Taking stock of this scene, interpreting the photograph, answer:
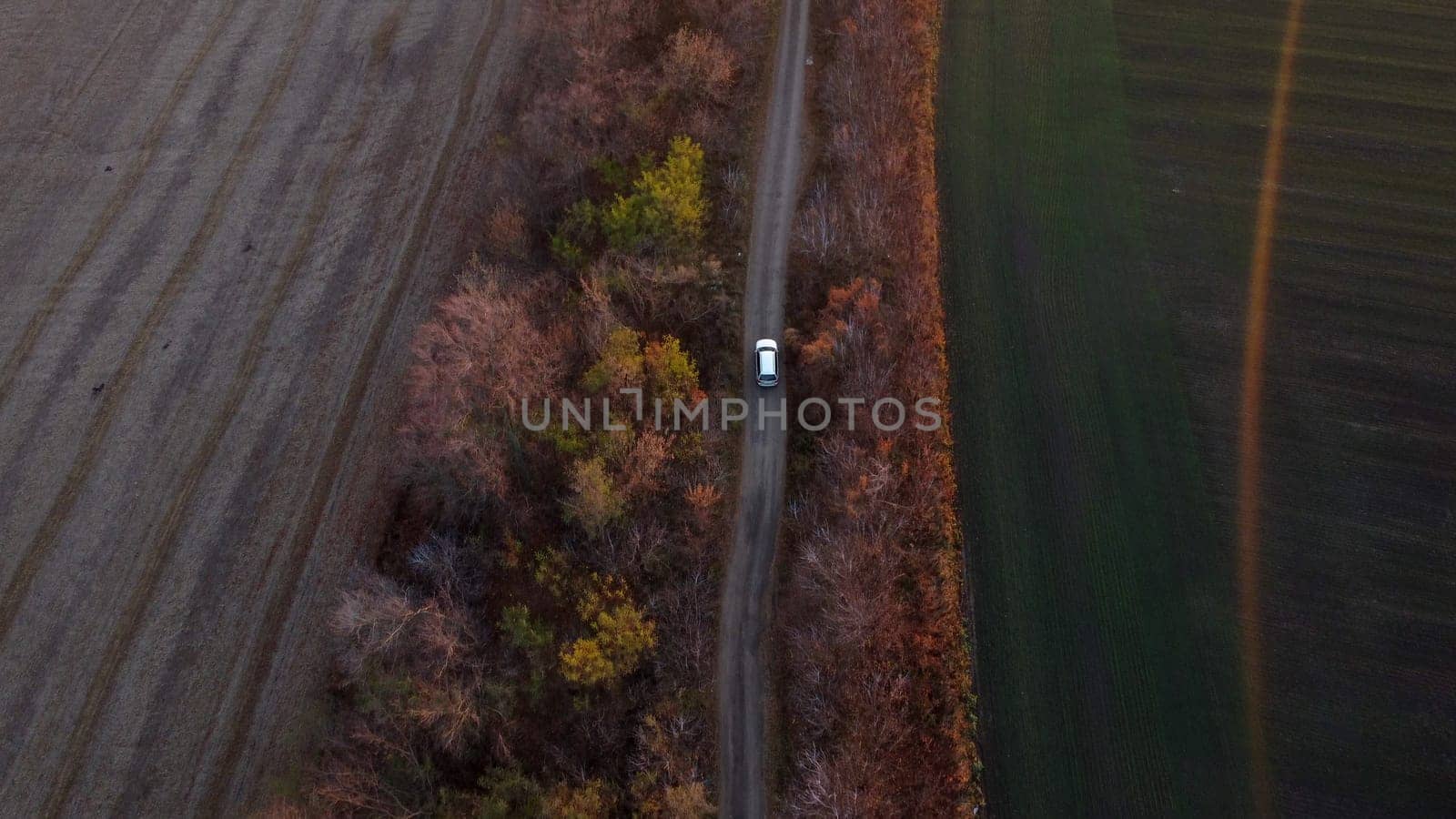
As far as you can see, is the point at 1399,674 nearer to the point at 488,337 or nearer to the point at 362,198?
the point at 488,337

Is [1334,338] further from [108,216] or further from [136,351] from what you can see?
[108,216]

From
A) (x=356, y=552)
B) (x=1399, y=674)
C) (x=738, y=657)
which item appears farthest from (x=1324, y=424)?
(x=356, y=552)

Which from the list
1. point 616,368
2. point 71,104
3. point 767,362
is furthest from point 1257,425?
point 71,104

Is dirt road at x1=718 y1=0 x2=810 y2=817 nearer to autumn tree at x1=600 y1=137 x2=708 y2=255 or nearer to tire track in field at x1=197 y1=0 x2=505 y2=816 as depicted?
autumn tree at x1=600 y1=137 x2=708 y2=255

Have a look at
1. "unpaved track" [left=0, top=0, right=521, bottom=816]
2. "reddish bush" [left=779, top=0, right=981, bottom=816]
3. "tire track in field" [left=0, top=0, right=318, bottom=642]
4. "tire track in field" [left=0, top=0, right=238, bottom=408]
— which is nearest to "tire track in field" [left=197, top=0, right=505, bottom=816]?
"unpaved track" [left=0, top=0, right=521, bottom=816]

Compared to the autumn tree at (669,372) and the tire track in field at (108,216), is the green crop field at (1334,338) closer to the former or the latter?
the autumn tree at (669,372)

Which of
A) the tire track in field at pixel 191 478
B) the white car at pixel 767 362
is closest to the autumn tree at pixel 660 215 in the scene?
the white car at pixel 767 362
